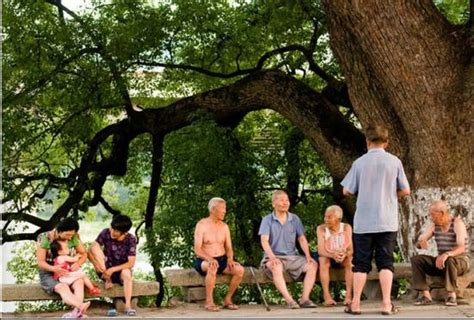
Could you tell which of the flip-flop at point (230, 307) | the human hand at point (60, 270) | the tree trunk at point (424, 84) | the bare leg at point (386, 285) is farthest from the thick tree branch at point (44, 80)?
the bare leg at point (386, 285)

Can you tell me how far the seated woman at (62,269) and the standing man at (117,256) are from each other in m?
0.18

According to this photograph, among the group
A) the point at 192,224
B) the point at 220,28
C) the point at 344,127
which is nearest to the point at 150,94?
the point at 220,28

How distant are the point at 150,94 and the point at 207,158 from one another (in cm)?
484

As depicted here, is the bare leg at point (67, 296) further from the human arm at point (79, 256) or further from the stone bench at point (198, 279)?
the stone bench at point (198, 279)

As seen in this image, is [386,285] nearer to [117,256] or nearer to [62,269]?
[117,256]

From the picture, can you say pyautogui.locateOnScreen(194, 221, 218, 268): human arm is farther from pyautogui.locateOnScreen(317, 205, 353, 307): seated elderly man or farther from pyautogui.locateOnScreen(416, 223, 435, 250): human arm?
pyautogui.locateOnScreen(416, 223, 435, 250): human arm

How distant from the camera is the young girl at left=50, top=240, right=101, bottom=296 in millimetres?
7184

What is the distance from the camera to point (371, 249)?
23.7 ft

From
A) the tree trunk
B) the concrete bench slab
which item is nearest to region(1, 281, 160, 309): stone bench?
the concrete bench slab

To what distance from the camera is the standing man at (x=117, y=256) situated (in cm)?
745

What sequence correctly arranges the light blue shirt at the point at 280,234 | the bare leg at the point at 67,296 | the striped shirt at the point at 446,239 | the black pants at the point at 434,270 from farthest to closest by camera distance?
1. the light blue shirt at the point at 280,234
2. the striped shirt at the point at 446,239
3. the black pants at the point at 434,270
4. the bare leg at the point at 67,296

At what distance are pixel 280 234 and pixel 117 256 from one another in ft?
5.90

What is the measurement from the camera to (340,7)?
8.63 metres

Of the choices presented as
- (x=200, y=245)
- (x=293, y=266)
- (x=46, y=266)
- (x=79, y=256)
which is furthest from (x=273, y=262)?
(x=46, y=266)
